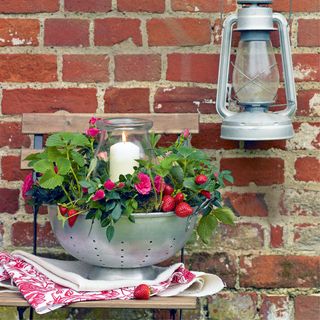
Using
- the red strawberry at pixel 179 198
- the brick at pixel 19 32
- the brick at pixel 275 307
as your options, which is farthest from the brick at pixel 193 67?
the brick at pixel 275 307

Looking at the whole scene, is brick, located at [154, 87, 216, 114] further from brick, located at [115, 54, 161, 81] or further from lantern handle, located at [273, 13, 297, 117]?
lantern handle, located at [273, 13, 297, 117]

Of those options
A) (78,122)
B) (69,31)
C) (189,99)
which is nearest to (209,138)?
(189,99)

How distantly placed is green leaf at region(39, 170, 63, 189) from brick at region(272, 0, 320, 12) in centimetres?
69

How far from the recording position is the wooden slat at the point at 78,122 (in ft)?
6.32

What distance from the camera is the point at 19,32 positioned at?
1985mm

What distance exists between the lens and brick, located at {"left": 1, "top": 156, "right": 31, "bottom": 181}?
6.58 ft

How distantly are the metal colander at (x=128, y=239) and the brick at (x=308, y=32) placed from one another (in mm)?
546

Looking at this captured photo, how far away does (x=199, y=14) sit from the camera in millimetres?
1976

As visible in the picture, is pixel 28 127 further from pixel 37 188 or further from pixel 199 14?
pixel 199 14

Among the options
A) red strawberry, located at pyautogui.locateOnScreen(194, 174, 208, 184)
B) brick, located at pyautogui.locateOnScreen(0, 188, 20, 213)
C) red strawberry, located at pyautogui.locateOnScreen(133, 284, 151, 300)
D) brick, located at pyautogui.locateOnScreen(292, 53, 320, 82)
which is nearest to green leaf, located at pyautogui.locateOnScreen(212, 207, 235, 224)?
red strawberry, located at pyautogui.locateOnScreen(194, 174, 208, 184)

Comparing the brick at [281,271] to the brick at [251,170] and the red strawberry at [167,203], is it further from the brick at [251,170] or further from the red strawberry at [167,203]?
the red strawberry at [167,203]

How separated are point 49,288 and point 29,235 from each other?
0.37m

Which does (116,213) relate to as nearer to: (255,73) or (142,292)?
(142,292)

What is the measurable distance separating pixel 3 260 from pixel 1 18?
578mm
